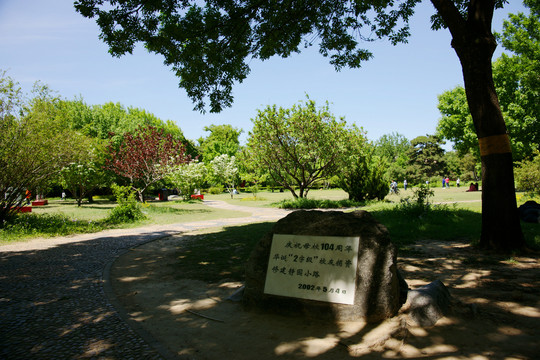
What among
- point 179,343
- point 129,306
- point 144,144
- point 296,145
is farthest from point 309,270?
point 144,144

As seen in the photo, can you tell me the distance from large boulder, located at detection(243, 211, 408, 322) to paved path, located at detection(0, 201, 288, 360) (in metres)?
1.54

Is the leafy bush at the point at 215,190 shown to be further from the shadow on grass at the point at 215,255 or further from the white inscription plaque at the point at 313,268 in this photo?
the white inscription plaque at the point at 313,268

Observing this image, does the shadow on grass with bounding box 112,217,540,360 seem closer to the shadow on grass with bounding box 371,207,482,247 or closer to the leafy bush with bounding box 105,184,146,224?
the shadow on grass with bounding box 371,207,482,247

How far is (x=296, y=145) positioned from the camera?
22031mm

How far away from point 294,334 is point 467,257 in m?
4.70

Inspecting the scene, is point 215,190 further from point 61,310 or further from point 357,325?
point 357,325

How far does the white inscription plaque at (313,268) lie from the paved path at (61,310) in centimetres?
168

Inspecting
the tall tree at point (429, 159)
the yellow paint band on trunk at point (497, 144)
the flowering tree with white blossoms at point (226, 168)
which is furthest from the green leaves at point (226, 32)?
the tall tree at point (429, 159)

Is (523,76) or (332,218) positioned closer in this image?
(332,218)

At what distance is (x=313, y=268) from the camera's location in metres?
4.09

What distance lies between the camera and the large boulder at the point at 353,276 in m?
3.72

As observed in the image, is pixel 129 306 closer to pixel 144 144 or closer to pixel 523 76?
pixel 144 144

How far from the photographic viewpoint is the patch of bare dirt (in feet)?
10.3

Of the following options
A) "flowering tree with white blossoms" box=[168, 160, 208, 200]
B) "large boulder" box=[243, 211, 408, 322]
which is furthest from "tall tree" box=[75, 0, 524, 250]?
"flowering tree with white blossoms" box=[168, 160, 208, 200]
